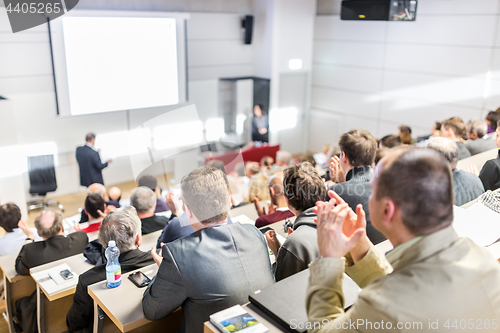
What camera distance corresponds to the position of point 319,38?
28.7 feet

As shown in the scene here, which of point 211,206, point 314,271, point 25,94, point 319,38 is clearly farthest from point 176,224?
point 319,38

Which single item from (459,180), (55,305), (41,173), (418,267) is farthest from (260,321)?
(41,173)

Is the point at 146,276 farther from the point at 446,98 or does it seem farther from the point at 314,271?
the point at 446,98

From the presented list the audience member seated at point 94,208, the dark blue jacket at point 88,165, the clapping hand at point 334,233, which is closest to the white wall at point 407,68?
the dark blue jacket at point 88,165

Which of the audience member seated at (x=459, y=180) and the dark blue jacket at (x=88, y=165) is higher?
the audience member seated at (x=459, y=180)

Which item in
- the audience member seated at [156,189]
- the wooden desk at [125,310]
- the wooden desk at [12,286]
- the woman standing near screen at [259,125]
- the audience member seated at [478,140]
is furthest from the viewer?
the woman standing near screen at [259,125]

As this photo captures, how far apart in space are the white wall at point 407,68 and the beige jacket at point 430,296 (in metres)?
6.37

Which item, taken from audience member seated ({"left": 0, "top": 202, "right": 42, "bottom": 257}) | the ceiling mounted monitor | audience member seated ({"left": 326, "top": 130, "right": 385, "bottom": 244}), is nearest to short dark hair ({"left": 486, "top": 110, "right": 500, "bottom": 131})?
the ceiling mounted monitor

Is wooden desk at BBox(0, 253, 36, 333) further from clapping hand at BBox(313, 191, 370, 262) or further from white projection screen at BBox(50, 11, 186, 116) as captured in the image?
white projection screen at BBox(50, 11, 186, 116)

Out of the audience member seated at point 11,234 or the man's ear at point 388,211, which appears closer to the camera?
the man's ear at point 388,211

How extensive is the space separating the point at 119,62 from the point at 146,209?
3.76m

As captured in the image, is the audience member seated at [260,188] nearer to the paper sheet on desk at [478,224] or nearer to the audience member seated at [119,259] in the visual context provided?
the audience member seated at [119,259]

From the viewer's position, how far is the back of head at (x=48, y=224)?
3.15 meters

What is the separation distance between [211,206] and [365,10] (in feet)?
17.7
